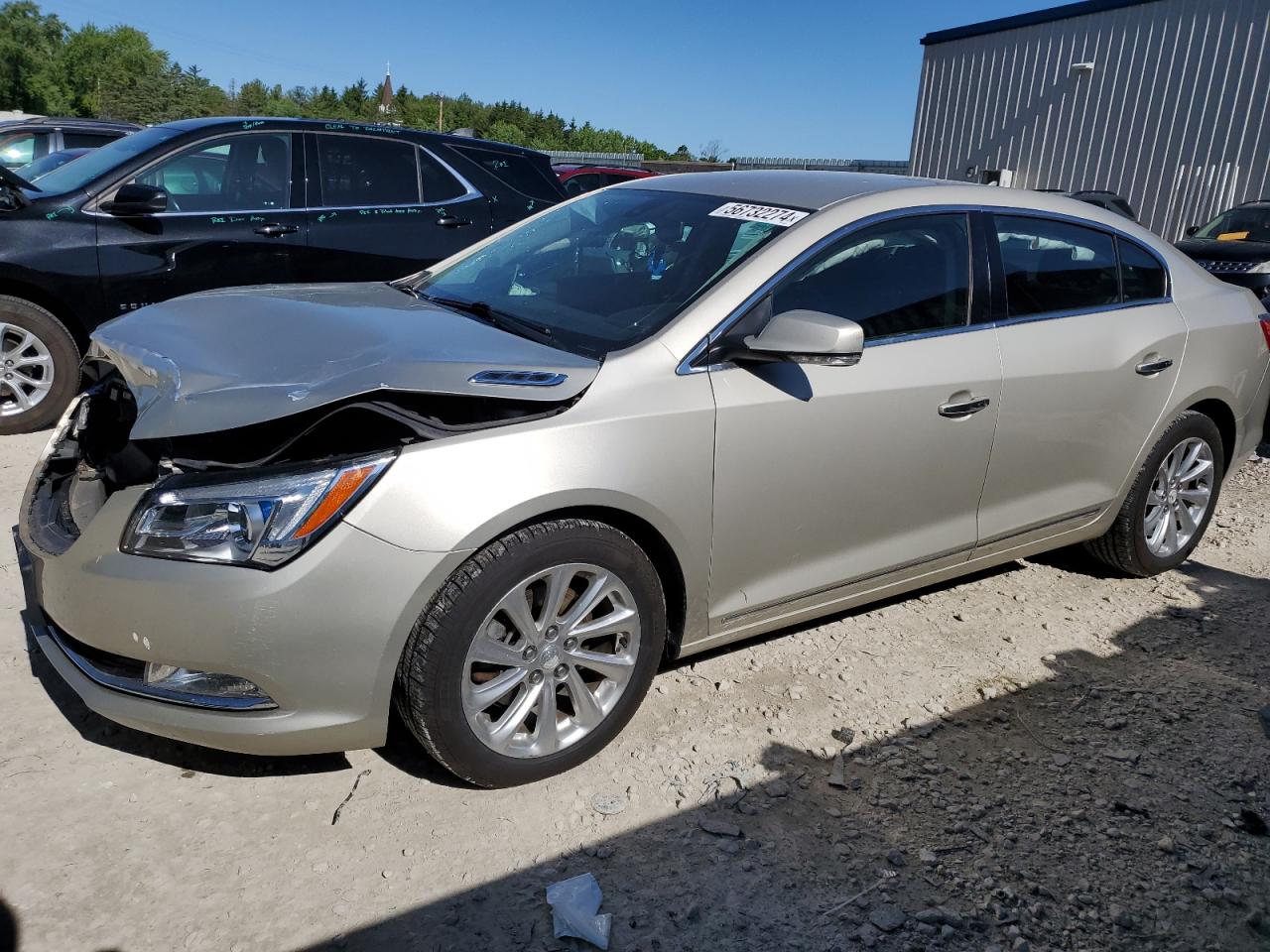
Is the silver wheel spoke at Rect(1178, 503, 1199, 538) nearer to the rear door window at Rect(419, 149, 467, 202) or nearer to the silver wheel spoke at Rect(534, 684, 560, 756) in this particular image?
the silver wheel spoke at Rect(534, 684, 560, 756)

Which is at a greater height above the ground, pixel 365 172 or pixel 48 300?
pixel 365 172

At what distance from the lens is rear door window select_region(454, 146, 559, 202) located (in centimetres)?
679

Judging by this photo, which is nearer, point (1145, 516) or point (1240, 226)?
point (1145, 516)

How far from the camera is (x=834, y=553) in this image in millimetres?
3277

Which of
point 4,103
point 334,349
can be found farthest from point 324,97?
point 334,349

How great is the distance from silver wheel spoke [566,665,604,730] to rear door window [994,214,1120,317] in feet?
6.78

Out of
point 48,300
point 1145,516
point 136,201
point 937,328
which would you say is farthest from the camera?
point 48,300

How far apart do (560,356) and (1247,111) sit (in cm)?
1746

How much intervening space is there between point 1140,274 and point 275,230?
4577 millimetres

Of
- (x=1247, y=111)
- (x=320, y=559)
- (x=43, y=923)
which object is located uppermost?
(x=1247, y=111)

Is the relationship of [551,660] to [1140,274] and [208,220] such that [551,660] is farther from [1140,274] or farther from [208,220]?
[208,220]

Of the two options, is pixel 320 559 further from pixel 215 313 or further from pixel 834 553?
pixel 834 553

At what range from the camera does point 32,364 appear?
18.1ft

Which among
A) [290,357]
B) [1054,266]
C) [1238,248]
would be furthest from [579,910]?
[1238,248]
